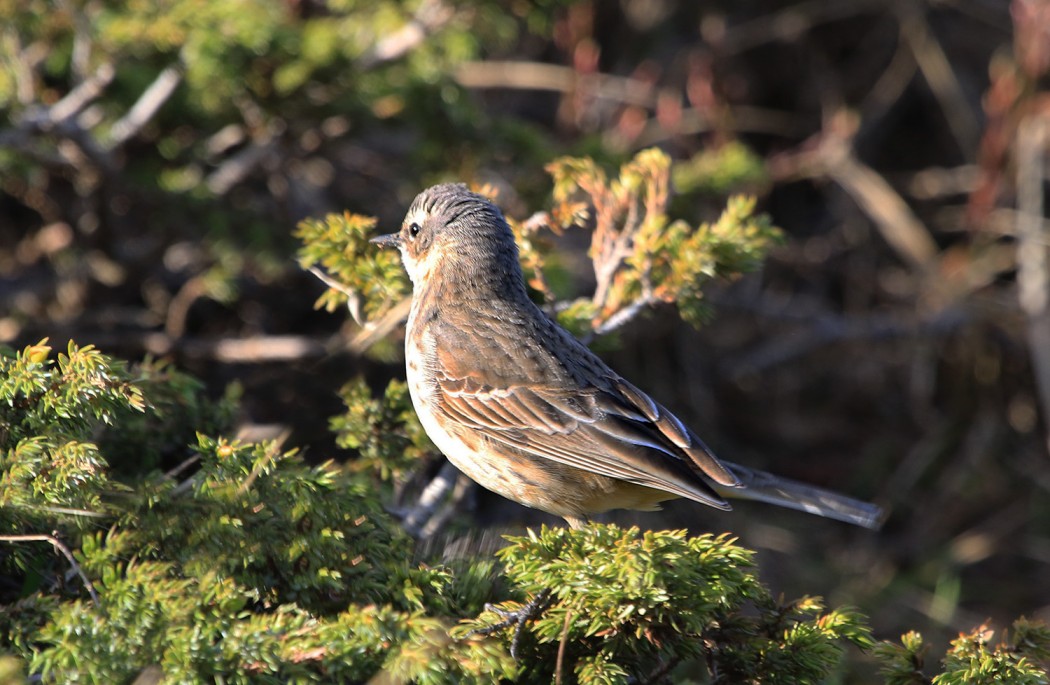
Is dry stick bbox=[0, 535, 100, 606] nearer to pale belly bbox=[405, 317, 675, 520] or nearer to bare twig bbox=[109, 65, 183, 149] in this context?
pale belly bbox=[405, 317, 675, 520]

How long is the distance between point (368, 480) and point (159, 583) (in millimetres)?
1216

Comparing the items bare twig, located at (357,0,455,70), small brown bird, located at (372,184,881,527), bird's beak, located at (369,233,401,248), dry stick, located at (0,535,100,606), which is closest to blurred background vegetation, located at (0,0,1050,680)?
bare twig, located at (357,0,455,70)

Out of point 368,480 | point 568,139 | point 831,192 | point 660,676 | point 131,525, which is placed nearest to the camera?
point 131,525

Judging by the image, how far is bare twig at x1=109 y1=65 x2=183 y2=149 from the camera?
4.80 meters

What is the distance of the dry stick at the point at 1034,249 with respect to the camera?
6488 mm

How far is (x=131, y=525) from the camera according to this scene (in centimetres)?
256

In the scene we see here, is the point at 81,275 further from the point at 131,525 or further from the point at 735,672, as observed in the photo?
the point at 735,672

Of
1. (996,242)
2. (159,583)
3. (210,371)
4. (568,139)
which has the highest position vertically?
(568,139)

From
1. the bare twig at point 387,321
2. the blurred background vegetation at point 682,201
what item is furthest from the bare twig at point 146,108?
the bare twig at point 387,321

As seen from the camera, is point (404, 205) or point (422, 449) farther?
point (404, 205)

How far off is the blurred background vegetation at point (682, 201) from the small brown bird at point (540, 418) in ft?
1.10

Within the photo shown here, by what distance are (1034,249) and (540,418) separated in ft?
14.6

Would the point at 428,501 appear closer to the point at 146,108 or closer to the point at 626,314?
the point at 626,314

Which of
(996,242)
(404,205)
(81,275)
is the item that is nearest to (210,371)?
(81,275)
